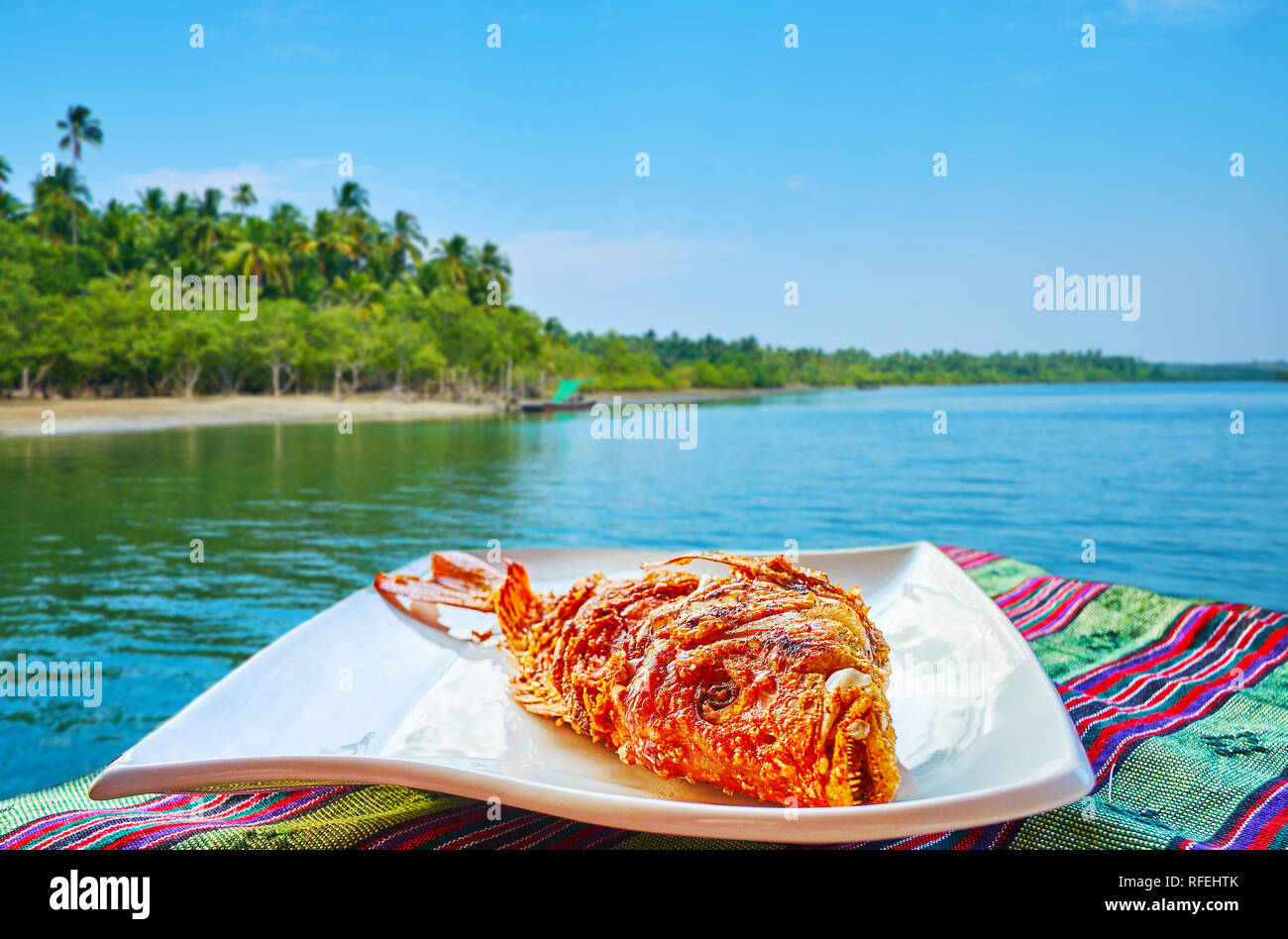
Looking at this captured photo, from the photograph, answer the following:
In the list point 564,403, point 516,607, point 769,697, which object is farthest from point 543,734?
point 564,403

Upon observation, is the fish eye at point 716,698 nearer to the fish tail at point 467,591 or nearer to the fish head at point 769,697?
the fish head at point 769,697

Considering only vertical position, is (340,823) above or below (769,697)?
below

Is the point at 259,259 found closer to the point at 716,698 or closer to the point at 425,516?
the point at 425,516

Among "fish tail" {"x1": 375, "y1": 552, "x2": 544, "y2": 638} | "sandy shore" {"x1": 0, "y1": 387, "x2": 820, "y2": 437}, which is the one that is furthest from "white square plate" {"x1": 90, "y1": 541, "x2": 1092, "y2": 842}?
"sandy shore" {"x1": 0, "y1": 387, "x2": 820, "y2": 437}

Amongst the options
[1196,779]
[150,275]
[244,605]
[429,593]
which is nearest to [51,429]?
[150,275]

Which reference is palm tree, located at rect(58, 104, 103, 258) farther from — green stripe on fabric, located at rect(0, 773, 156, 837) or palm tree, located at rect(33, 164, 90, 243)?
green stripe on fabric, located at rect(0, 773, 156, 837)
